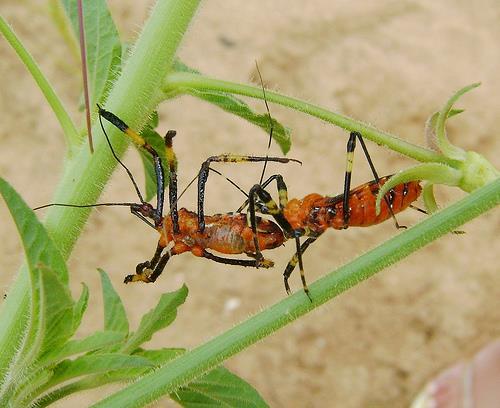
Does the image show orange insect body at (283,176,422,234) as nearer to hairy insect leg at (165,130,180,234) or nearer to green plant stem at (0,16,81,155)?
hairy insect leg at (165,130,180,234)

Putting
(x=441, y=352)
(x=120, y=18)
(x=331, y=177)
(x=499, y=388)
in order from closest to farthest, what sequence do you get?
(x=499, y=388)
(x=441, y=352)
(x=331, y=177)
(x=120, y=18)

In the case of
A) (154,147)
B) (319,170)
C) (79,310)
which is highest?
(319,170)

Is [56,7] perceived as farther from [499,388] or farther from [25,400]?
[25,400]

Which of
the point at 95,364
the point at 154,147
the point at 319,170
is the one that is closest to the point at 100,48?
the point at 154,147

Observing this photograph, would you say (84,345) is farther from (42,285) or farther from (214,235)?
(214,235)

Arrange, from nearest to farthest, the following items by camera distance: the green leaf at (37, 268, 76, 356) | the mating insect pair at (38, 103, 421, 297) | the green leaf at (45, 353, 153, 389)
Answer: the green leaf at (37, 268, 76, 356) → the green leaf at (45, 353, 153, 389) → the mating insect pair at (38, 103, 421, 297)

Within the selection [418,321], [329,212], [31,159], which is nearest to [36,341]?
[329,212]

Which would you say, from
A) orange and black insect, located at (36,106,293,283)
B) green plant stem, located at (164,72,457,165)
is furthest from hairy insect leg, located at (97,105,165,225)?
green plant stem, located at (164,72,457,165)
